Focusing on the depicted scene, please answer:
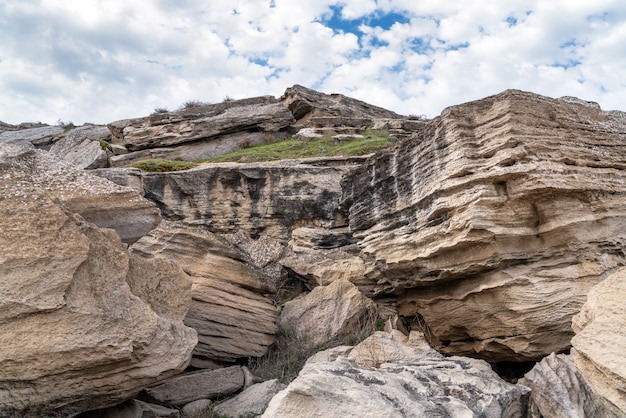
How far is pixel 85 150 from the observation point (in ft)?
80.6

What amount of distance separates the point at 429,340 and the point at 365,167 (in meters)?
3.58

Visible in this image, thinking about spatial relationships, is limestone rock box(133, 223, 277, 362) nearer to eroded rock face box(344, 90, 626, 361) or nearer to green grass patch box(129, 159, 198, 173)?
eroded rock face box(344, 90, 626, 361)

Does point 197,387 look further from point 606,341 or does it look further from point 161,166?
point 161,166

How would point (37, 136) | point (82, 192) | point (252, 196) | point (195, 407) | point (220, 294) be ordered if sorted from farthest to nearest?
point (37, 136) → point (252, 196) → point (220, 294) → point (195, 407) → point (82, 192)

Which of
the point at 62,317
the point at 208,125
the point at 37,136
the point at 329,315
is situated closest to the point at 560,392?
the point at 62,317

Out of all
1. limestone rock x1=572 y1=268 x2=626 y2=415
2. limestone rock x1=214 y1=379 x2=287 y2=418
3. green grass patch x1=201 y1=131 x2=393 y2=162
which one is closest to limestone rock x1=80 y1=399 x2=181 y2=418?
limestone rock x1=214 y1=379 x2=287 y2=418

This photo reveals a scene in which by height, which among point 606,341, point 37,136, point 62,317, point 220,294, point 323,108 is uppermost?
point 37,136

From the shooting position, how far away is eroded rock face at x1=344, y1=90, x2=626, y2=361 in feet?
21.7

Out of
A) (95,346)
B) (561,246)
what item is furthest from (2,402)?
(561,246)

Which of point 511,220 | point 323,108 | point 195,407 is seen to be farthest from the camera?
point 323,108

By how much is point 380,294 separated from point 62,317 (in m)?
5.65

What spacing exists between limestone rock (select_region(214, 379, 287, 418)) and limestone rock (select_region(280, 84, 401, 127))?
18297mm

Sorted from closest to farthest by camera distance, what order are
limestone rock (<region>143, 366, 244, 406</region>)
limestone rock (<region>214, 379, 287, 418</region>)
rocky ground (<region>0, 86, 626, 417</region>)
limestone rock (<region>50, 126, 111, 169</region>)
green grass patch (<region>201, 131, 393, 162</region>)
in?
rocky ground (<region>0, 86, 626, 417</region>) → limestone rock (<region>214, 379, 287, 418</region>) → limestone rock (<region>143, 366, 244, 406</region>) → green grass patch (<region>201, 131, 393, 162</region>) → limestone rock (<region>50, 126, 111, 169</region>)

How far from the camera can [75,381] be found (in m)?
5.56
